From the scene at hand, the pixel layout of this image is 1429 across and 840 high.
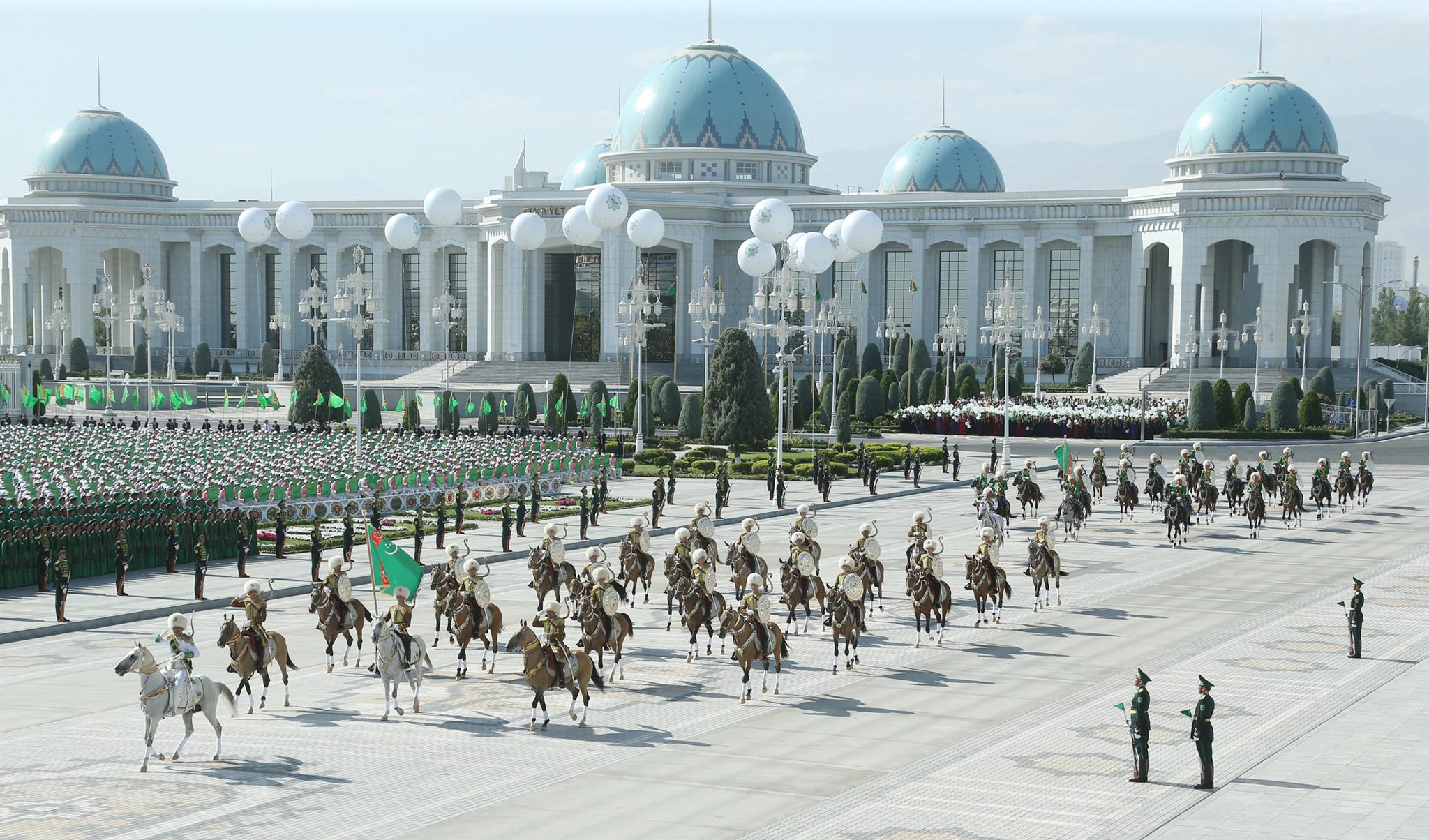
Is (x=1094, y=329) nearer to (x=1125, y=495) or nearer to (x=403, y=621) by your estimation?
(x=1125, y=495)

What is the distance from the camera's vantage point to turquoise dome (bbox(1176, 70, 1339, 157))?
95625mm

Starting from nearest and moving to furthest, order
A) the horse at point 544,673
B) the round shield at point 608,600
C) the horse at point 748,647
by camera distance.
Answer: the horse at point 544,673
the horse at point 748,647
the round shield at point 608,600

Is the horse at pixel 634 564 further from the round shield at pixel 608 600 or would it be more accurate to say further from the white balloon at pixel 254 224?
the white balloon at pixel 254 224

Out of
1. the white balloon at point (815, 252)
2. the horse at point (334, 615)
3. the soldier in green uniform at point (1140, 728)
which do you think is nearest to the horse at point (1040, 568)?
the soldier in green uniform at point (1140, 728)

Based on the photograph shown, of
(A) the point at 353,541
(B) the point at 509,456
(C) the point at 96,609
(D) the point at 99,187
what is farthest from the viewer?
(D) the point at 99,187

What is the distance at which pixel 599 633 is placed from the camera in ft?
68.9

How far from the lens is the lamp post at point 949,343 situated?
3199 inches

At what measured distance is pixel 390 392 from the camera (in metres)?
85.9

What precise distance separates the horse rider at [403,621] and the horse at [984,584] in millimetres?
9670

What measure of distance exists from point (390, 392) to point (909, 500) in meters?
44.5

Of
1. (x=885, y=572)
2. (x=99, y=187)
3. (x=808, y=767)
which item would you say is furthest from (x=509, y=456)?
(x=99, y=187)

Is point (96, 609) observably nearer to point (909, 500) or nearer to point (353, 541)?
point (353, 541)

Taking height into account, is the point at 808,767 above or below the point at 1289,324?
below

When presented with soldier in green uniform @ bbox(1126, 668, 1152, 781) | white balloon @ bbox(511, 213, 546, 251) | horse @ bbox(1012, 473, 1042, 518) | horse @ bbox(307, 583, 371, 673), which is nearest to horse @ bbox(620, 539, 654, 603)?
horse @ bbox(307, 583, 371, 673)
